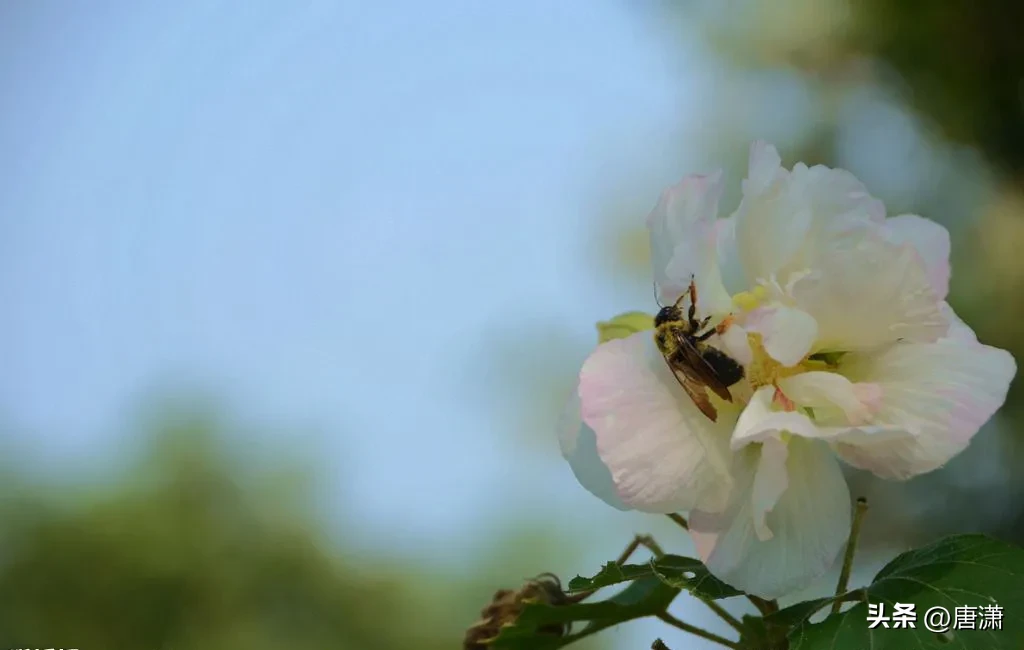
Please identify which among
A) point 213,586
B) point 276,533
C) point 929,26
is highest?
point 929,26

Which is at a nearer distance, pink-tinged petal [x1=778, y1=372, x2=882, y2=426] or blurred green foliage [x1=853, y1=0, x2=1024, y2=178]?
pink-tinged petal [x1=778, y1=372, x2=882, y2=426]

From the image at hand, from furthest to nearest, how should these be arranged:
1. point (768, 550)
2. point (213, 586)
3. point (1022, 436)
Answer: point (213, 586) < point (1022, 436) < point (768, 550)

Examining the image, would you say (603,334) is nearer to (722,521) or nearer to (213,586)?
(722,521)

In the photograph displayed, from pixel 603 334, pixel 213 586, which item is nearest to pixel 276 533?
pixel 213 586

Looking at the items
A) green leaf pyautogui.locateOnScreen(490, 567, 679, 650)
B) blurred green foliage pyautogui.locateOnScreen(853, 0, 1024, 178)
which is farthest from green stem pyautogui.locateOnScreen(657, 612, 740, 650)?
blurred green foliage pyautogui.locateOnScreen(853, 0, 1024, 178)

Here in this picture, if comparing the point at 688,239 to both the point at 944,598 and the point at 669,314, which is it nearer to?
the point at 669,314

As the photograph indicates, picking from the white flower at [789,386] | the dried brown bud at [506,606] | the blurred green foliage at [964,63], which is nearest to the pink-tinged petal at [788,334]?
the white flower at [789,386]

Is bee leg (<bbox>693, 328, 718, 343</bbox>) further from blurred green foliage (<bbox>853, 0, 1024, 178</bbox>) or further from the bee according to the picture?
blurred green foliage (<bbox>853, 0, 1024, 178</bbox>)
